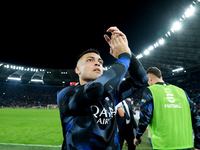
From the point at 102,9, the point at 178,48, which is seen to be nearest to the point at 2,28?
the point at 102,9

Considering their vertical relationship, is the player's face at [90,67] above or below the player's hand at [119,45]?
below

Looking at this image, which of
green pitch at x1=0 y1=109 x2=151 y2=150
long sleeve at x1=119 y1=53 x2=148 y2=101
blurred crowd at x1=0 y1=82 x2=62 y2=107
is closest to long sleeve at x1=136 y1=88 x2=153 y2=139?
long sleeve at x1=119 y1=53 x2=148 y2=101

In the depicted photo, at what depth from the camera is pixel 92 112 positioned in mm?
1450

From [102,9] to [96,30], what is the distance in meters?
3.68

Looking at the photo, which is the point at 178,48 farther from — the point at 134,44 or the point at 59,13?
the point at 59,13

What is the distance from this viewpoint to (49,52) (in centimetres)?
2447

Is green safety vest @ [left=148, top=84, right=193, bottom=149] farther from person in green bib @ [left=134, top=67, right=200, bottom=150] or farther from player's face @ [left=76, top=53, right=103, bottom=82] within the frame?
player's face @ [left=76, top=53, right=103, bottom=82]

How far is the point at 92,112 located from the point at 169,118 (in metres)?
1.69

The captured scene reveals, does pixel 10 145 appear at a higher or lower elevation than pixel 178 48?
lower

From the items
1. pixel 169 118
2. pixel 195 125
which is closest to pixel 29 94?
pixel 169 118

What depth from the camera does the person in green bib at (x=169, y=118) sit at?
7.84 ft

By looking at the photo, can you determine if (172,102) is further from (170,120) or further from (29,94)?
(29,94)

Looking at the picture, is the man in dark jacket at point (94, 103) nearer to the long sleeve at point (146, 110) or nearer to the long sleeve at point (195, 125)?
the long sleeve at point (146, 110)

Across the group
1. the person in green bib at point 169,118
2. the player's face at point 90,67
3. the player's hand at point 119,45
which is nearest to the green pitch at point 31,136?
the person in green bib at point 169,118
